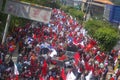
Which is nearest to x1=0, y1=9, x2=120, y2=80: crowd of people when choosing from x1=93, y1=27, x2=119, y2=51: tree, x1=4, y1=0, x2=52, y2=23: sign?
x1=93, y1=27, x2=119, y2=51: tree

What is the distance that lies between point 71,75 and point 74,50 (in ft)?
40.8

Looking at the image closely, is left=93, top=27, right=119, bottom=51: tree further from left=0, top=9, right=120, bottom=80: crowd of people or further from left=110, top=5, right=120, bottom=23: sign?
left=110, top=5, right=120, bottom=23: sign

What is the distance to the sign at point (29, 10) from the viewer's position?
23.5 metres

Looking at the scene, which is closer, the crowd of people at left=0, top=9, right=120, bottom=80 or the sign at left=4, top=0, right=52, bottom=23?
the crowd of people at left=0, top=9, right=120, bottom=80

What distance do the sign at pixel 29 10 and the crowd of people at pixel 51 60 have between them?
2.41m

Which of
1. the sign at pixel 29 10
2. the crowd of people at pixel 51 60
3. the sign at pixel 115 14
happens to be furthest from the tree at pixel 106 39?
the sign at pixel 29 10

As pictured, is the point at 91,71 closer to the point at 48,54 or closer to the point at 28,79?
the point at 28,79

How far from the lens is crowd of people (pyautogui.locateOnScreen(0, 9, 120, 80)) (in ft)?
68.6

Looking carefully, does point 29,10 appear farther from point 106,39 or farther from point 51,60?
point 106,39

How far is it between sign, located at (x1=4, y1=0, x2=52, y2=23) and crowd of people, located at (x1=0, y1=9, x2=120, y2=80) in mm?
2414

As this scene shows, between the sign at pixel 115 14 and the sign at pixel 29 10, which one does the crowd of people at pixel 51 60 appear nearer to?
the sign at pixel 29 10

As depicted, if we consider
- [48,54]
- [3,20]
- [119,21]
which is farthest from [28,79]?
[119,21]

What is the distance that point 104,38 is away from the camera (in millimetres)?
39375

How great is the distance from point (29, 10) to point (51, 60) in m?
4.06
